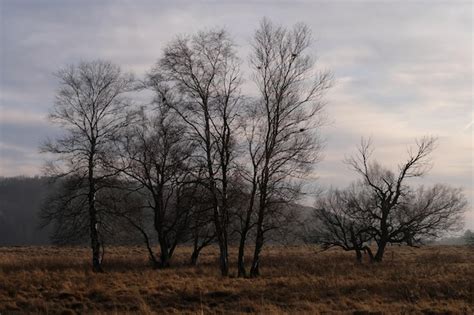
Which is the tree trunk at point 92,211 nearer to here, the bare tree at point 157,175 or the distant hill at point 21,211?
the bare tree at point 157,175

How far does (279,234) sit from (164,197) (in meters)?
8.72

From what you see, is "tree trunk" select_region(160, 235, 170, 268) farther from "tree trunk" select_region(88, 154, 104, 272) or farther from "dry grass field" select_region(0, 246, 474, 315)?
"dry grass field" select_region(0, 246, 474, 315)

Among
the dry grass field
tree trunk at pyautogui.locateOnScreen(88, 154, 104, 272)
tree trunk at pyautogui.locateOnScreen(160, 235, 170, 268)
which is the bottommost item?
the dry grass field

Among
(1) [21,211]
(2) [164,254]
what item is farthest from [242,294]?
(1) [21,211]

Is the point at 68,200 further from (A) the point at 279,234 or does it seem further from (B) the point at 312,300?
(B) the point at 312,300

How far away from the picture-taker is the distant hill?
97450 mm

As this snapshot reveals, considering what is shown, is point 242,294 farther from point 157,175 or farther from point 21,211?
point 21,211

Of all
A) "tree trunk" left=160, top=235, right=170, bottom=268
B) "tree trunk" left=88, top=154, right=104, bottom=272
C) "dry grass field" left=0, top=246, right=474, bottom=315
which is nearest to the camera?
"dry grass field" left=0, top=246, right=474, bottom=315

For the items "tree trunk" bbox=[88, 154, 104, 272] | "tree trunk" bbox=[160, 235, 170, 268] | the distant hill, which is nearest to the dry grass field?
"tree trunk" bbox=[88, 154, 104, 272]

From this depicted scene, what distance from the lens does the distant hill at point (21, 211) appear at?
3837 inches

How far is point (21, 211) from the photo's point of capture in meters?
110

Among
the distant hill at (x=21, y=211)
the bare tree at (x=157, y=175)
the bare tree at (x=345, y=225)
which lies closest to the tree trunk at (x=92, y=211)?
the bare tree at (x=157, y=175)

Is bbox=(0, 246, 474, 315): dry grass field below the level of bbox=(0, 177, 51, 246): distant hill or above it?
below

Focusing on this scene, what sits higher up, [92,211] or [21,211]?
[21,211]
